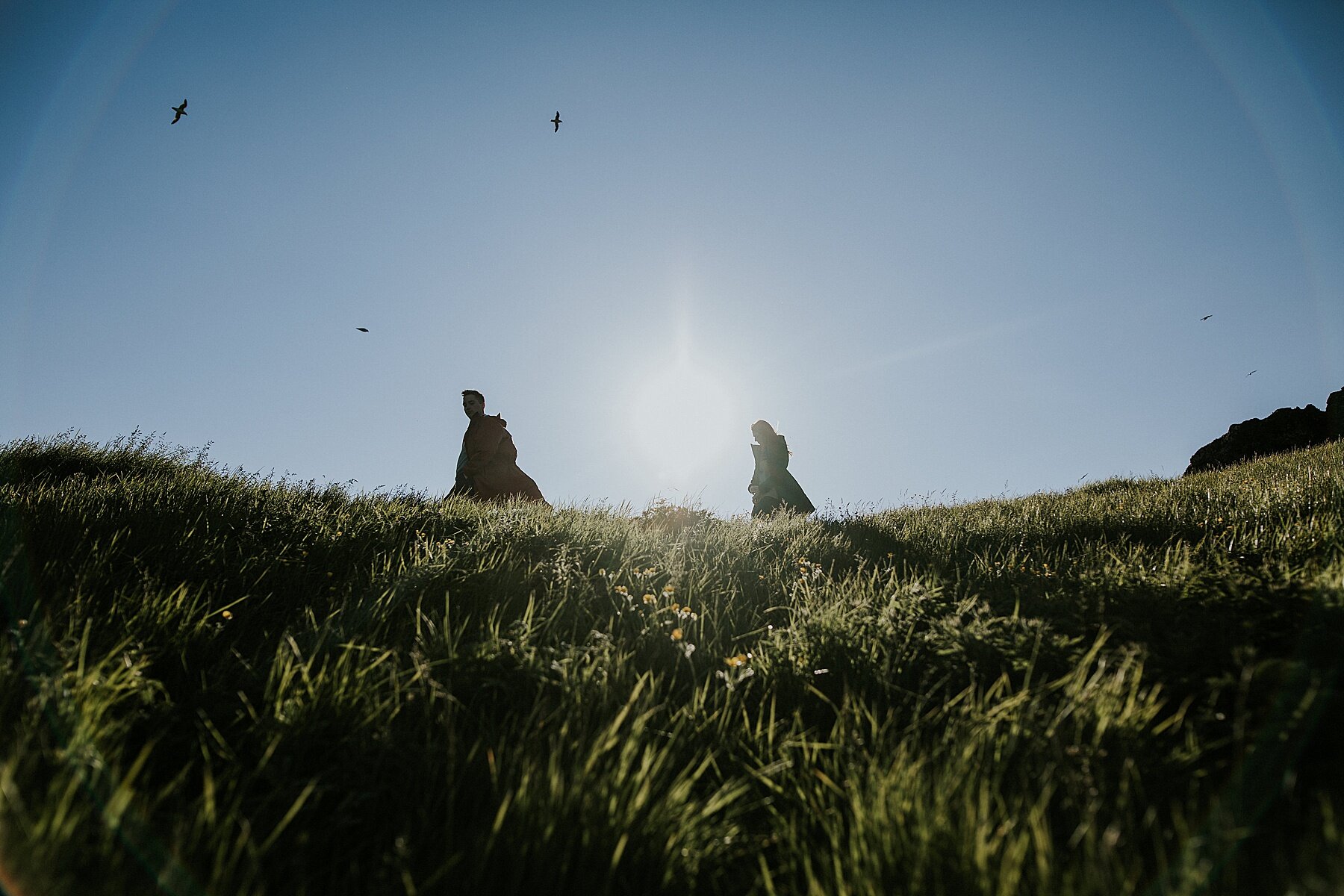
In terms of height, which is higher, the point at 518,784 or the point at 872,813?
the point at 872,813

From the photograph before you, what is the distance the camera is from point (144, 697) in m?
1.91

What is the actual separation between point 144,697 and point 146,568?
4.98ft

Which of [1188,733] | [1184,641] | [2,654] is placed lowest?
[2,654]

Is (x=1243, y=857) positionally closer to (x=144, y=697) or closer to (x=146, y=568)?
(x=144, y=697)

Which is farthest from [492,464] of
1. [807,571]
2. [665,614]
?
[665,614]

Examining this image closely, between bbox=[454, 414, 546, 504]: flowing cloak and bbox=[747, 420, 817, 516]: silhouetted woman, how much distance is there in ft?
15.0

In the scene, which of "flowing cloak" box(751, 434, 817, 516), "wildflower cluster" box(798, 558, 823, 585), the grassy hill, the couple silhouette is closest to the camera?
the grassy hill

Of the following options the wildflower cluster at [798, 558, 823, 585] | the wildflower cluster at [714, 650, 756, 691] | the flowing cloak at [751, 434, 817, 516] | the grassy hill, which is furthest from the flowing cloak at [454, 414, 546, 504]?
the wildflower cluster at [714, 650, 756, 691]

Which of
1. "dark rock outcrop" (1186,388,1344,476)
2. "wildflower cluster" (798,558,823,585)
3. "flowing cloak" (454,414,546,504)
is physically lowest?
"wildflower cluster" (798,558,823,585)

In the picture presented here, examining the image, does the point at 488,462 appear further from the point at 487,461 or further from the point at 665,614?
the point at 665,614

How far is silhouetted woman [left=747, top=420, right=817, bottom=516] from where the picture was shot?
11641 mm

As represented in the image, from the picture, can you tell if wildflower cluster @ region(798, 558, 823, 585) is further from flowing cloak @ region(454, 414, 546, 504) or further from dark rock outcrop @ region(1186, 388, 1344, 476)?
dark rock outcrop @ region(1186, 388, 1344, 476)

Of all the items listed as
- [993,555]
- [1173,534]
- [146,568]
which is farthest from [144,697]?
[1173,534]

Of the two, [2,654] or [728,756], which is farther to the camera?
[728,756]
